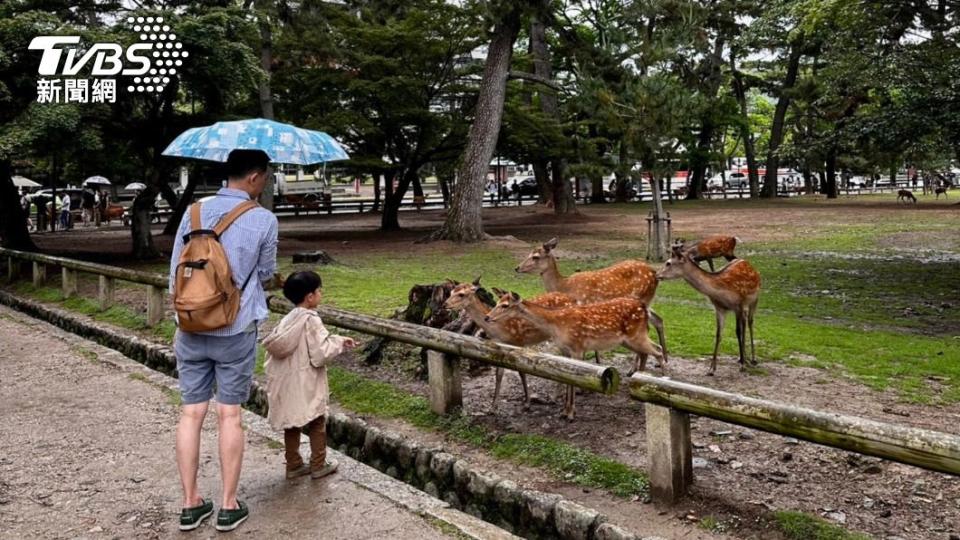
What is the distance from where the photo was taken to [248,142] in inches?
220

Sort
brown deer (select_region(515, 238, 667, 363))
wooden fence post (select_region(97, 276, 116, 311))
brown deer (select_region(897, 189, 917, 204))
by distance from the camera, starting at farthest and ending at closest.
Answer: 1. brown deer (select_region(897, 189, 917, 204))
2. wooden fence post (select_region(97, 276, 116, 311))
3. brown deer (select_region(515, 238, 667, 363))

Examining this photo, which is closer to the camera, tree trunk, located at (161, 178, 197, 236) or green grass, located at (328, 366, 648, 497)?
green grass, located at (328, 366, 648, 497)

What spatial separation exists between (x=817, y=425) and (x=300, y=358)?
8.36 feet

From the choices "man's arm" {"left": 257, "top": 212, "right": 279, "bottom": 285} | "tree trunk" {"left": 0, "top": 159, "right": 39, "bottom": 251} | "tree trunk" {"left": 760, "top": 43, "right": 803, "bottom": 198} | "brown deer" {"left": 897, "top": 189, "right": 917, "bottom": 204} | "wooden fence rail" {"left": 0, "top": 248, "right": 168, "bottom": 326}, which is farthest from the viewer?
"tree trunk" {"left": 760, "top": 43, "right": 803, "bottom": 198}

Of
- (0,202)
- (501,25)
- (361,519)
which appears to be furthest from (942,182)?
(361,519)

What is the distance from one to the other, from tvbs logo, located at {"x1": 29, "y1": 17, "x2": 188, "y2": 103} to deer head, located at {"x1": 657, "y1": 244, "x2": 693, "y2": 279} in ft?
33.1

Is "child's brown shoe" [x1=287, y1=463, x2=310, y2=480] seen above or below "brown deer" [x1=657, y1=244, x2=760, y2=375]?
below

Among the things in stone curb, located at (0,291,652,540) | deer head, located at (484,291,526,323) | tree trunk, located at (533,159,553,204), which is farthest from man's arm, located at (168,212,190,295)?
tree trunk, located at (533,159,553,204)

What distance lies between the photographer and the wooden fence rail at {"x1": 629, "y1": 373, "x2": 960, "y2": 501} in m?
3.11

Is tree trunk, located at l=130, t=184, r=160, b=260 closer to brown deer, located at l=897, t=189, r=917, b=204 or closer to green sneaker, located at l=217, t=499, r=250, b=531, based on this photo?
green sneaker, located at l=217, t=499, r=250, b=531

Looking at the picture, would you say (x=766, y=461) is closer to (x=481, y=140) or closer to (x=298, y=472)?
(x=298, y=472)

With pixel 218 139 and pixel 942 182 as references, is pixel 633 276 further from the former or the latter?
pixel 942 182

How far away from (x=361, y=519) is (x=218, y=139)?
3.22 meters

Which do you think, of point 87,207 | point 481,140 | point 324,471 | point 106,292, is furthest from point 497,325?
point 87,207
